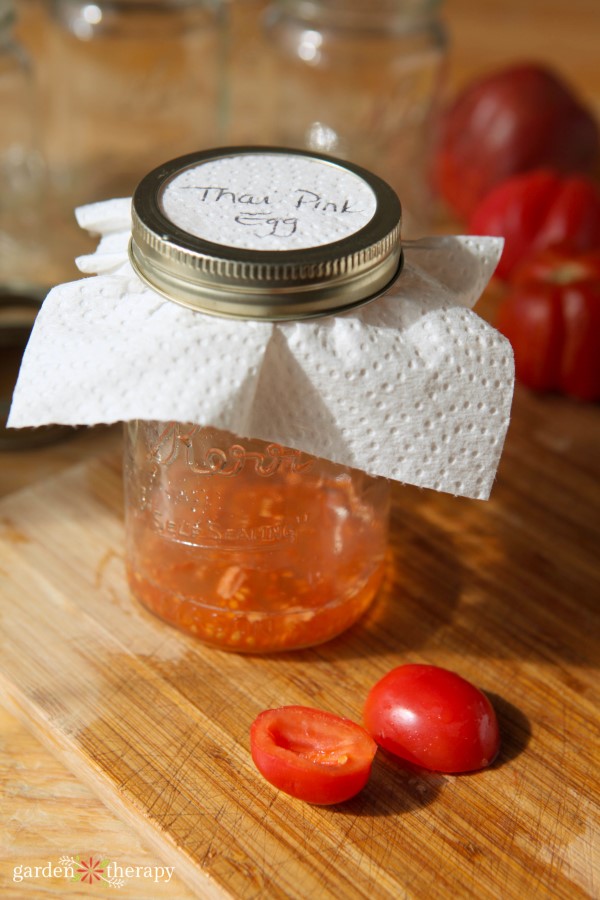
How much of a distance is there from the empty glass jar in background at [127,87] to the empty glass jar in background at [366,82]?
11cm

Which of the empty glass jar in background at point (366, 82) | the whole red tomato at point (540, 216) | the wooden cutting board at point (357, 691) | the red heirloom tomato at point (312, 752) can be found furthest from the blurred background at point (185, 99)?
the red heirloom tomato at point (312, 752)

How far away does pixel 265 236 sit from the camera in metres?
0.76

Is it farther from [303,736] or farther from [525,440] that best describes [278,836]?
[525,440]

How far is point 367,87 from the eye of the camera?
159 centimetres

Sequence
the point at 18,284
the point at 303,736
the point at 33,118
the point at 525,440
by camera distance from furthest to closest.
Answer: the point at 33,118, the point at 18,284, the point at 525,440, the point at 303,736

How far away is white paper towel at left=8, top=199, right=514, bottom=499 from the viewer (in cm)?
72

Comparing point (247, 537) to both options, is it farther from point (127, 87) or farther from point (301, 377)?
point (127, 87)

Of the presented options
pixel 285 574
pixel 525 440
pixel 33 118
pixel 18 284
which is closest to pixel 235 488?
pixel 285 574

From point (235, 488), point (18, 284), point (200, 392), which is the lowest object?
point (18, 284)

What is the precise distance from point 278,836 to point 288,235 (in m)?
0.43

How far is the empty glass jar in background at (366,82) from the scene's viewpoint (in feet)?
5.10

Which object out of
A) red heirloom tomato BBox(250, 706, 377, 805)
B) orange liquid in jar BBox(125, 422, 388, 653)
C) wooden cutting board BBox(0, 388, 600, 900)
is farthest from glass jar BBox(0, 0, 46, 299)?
red heirloom tomato BBox(250, 706, 377, 805)

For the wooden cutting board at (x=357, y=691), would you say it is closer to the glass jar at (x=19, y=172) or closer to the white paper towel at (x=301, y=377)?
the white paper towel at (x=301, y=377)

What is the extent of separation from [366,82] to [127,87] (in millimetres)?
365
